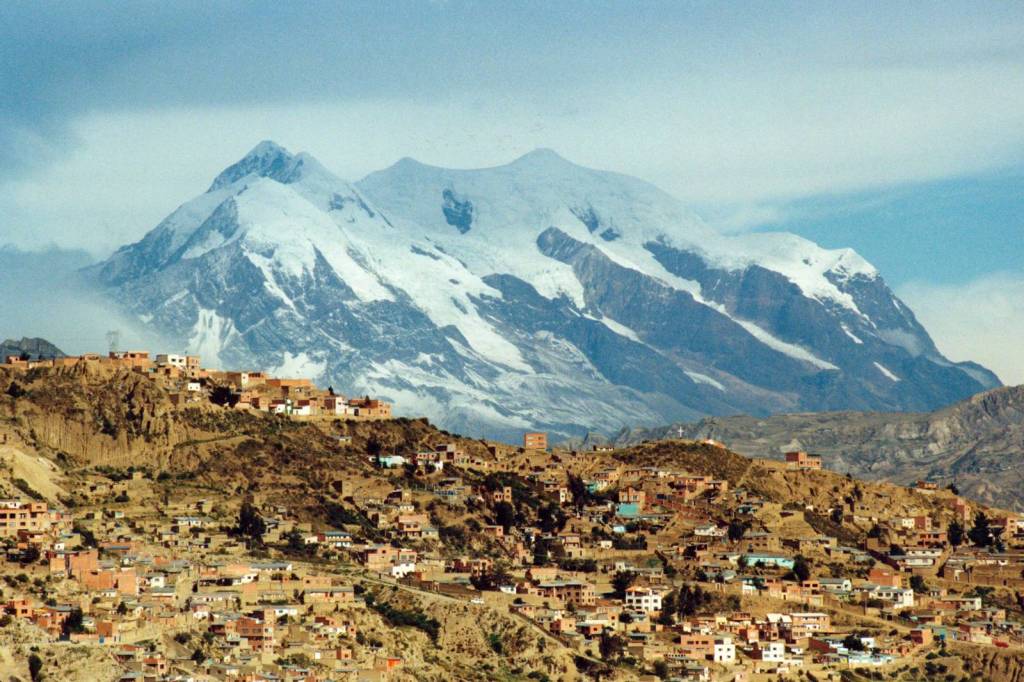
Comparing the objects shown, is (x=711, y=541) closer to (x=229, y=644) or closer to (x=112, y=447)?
(x=112, y=447)

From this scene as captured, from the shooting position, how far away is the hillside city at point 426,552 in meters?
111

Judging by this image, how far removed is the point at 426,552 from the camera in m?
138

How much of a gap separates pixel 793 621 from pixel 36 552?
40174 millimetres

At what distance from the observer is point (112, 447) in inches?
5763

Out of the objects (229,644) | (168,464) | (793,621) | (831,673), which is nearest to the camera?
(229,644)

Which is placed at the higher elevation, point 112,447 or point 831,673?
point 112,447

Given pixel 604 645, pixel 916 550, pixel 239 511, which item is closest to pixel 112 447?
pixel 239 511

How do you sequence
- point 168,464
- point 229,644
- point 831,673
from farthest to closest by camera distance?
1. point 168,464
2. point 831,673
3. point 229,644

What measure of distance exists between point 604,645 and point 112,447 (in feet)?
128

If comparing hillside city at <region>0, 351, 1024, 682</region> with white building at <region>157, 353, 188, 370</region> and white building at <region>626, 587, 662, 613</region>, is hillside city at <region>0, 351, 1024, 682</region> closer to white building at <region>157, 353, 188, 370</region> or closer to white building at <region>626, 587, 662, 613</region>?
white building at <region>626, 587, 662, 613</region>

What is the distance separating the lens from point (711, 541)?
150000 mm

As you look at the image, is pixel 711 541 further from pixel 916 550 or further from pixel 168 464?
pixel 168 464

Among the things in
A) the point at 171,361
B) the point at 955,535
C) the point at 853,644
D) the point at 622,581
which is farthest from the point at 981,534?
the point at 171,361

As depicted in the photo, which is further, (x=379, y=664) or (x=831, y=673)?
(x=831, y=673)
